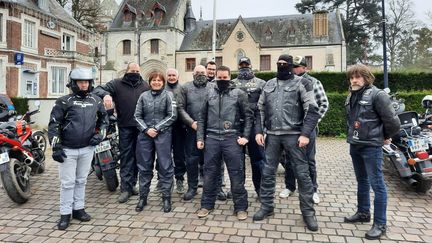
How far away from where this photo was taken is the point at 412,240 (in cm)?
372

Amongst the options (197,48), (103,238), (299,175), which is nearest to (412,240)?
(299,175)

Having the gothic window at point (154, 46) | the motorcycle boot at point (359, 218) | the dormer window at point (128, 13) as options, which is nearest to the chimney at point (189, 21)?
the gothic window at point (154, 46)

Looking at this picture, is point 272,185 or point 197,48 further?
point 197,48

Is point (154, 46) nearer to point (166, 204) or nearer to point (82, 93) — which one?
point (82, 93)

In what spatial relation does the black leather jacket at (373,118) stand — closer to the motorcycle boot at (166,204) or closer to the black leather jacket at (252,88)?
the black leather jacket at (252,88)

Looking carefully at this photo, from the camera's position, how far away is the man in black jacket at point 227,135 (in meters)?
4.43

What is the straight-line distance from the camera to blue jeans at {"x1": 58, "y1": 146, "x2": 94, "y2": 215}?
4180mm

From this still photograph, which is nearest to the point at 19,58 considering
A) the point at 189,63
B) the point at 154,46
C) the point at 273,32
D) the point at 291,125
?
the point at 154,46

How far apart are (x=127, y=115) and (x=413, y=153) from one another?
425cm

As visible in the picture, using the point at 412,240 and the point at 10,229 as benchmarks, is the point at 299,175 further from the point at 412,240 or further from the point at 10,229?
the point at 10,229

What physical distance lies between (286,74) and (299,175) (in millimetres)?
1200

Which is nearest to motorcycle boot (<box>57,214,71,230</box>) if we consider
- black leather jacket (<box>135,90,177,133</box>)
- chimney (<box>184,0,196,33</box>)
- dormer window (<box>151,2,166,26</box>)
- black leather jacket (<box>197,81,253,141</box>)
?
black leather jacket (<box>135,90,177,133</box>)

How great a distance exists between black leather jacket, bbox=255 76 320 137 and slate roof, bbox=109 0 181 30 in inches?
1404

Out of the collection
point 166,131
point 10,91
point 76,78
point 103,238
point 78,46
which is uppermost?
point 78,46
